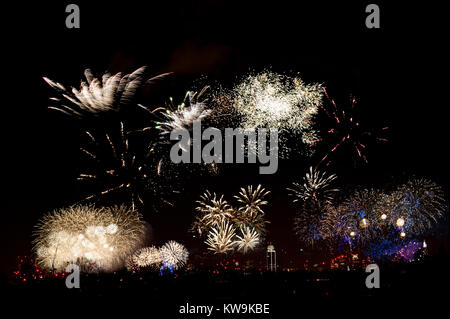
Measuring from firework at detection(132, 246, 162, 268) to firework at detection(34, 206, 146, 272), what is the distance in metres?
7.14

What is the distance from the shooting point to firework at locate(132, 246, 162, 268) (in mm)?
54069

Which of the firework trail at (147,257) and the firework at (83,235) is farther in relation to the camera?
the firework trail at (147,257)

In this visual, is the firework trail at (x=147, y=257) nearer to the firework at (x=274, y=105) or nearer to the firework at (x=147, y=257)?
the firework at (x=147, y=257)

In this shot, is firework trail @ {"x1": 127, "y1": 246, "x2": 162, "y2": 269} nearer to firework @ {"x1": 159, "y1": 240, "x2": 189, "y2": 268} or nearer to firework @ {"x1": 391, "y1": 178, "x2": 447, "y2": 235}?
firework @ {"x1": 159, "y1": 240, "x2": 189, "y2": 268}

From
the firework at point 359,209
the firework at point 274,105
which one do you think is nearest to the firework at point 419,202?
the firework at point 359,209

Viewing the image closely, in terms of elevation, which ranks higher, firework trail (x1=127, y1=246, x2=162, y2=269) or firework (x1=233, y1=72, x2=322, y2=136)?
firework (x1=233, y1=72, x2=322, y2=136)

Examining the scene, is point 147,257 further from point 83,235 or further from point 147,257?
point 83,235

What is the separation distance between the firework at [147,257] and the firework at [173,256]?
1.02 metres

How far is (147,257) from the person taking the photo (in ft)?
184

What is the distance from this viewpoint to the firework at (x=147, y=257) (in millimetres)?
54069

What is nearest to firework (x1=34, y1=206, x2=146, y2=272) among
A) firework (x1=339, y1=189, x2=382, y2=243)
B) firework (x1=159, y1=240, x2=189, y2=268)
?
firework (x1=159, y1=240, x2=189, y2=268)
